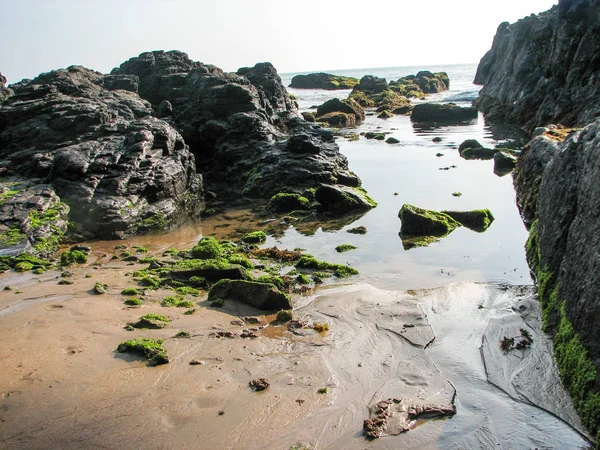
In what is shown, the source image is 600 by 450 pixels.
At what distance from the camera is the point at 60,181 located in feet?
53.9

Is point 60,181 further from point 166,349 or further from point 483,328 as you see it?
point 483,328

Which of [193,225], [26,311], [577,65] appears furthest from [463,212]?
[577,65]

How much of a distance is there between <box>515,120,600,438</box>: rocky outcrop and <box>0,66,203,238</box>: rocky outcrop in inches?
462

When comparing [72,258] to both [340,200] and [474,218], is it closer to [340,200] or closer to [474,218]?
[340,200]

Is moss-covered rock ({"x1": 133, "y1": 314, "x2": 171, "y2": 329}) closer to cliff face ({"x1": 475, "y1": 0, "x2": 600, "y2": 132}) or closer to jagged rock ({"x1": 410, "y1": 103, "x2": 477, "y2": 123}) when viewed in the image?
cliff face ({"x1": 475, "y1": 0, "x2": 600, "y2": 132})

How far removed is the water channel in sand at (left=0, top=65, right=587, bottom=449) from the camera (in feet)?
20.0

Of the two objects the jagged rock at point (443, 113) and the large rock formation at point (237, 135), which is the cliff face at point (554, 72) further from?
the large rock formation at point (237, 135)

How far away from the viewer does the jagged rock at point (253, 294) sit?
9938mm

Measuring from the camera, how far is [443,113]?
147ft

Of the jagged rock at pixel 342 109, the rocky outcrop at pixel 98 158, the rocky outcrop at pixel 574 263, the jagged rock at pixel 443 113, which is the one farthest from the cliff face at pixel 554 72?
the rocky outcrop at pixel 98 158

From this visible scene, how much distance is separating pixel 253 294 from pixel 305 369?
2721 millimetres

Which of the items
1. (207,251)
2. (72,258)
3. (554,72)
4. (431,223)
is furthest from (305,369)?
(554,72)

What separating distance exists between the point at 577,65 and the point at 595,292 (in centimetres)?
2593

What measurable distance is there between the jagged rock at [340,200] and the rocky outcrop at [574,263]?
737 centimetres
